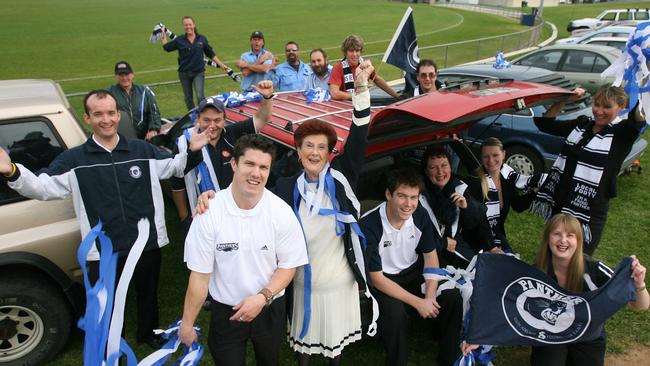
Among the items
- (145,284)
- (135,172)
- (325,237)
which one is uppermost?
(135,172)

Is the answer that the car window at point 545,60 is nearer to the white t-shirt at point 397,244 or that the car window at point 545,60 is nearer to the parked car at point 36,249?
the white t-shirt at point 397,244

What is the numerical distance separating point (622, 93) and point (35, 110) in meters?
4.51

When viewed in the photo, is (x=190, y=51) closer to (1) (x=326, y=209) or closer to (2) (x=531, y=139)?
A: (2) (x=531, y=139)

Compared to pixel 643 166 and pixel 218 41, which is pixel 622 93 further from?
pixel 218 41

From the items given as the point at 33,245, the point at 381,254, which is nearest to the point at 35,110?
the point at 33,245

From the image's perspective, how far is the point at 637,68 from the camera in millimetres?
3314

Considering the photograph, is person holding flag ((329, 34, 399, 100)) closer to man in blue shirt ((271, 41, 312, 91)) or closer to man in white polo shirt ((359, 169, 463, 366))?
man in blue shirt ((271, 41, 312, 91))

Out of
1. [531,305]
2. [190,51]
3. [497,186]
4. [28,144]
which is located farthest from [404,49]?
[190,51]

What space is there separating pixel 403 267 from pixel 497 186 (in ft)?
4.93

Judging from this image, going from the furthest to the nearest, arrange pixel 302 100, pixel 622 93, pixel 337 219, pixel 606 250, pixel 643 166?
pixel 643 166
pixel 606 250
pixel 302 100
pixel 622 93
pixel 337 219

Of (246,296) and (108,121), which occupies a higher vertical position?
(108,121)

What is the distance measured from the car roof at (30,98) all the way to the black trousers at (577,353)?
398 centimetres

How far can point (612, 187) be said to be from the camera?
147 inches

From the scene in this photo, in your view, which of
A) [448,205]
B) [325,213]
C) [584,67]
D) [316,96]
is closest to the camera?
[325,213]
